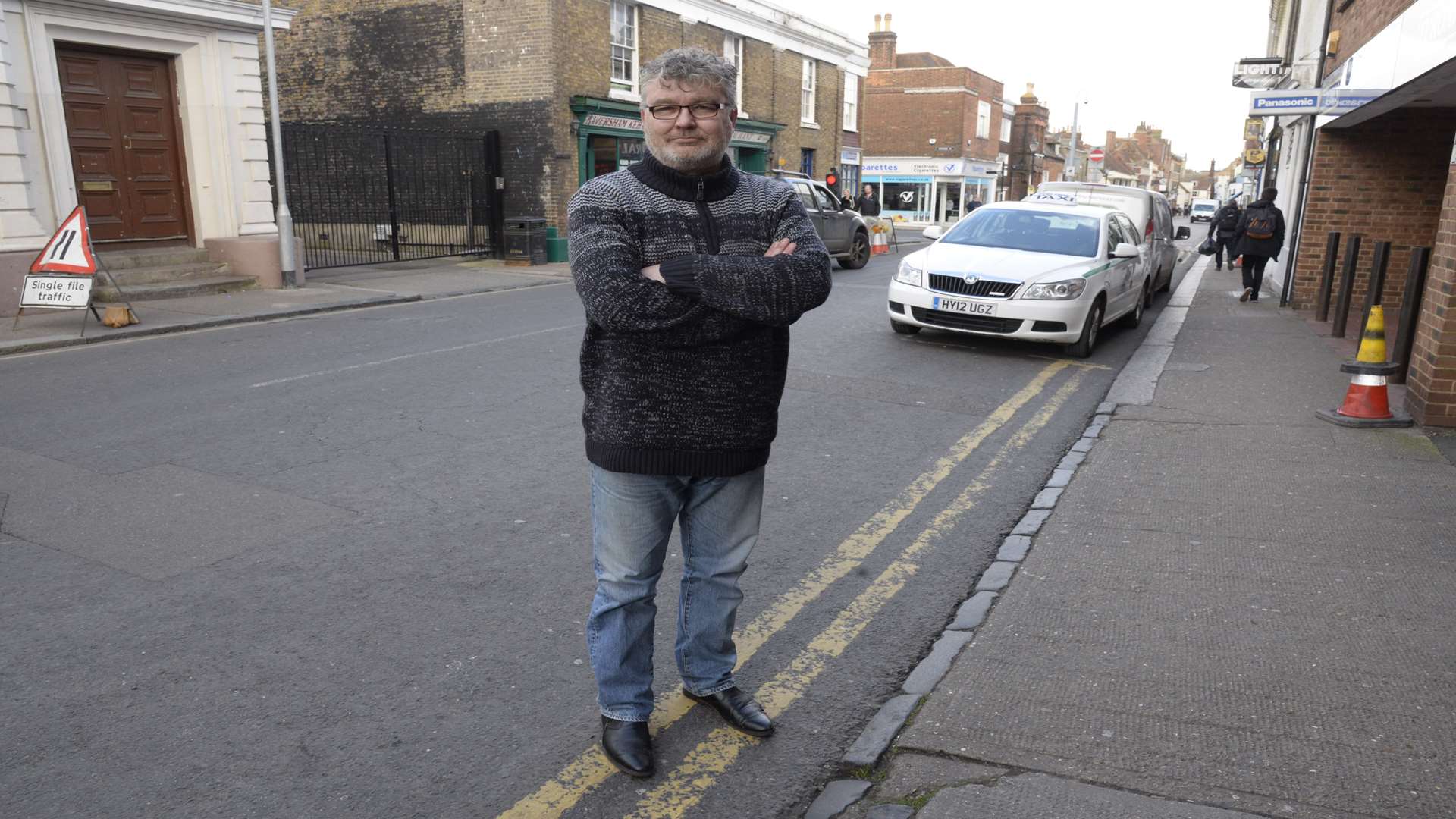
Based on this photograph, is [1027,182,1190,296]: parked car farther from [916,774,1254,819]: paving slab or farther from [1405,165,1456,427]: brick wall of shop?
[916,774,1254,819]: paving slab

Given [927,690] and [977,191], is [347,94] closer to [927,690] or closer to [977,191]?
[927,690]

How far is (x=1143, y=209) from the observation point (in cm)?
1441

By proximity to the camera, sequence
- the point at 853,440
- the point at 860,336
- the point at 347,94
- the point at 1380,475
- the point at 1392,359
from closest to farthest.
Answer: the point at 1380,475
the point at 853,440
the point at 1392,359
the point at 860,336
the point at 347,94

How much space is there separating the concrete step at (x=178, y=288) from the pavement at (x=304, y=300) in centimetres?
12

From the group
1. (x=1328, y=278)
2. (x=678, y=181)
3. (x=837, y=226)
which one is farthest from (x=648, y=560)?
(x=837, y=226)

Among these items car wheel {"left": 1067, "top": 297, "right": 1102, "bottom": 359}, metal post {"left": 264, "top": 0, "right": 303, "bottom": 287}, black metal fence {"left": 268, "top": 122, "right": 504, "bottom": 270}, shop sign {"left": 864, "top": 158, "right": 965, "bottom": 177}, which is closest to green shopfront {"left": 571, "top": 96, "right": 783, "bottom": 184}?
black metal fence {"left": 268, "top": 122, "right": 504, "bottom": 270}

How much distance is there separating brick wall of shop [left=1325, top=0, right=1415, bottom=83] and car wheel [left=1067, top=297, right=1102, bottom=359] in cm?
397

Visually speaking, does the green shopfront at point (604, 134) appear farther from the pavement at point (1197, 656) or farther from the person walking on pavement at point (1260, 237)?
the pavement at point (1197, 656)

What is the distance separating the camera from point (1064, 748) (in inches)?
120

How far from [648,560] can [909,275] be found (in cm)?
798

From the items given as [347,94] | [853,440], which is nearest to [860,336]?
[853,440]

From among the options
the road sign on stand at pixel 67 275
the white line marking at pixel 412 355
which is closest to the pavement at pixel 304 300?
the road sign on stand at pixel 67 275

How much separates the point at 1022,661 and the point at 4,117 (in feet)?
44.1

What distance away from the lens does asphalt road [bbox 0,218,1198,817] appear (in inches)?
116
